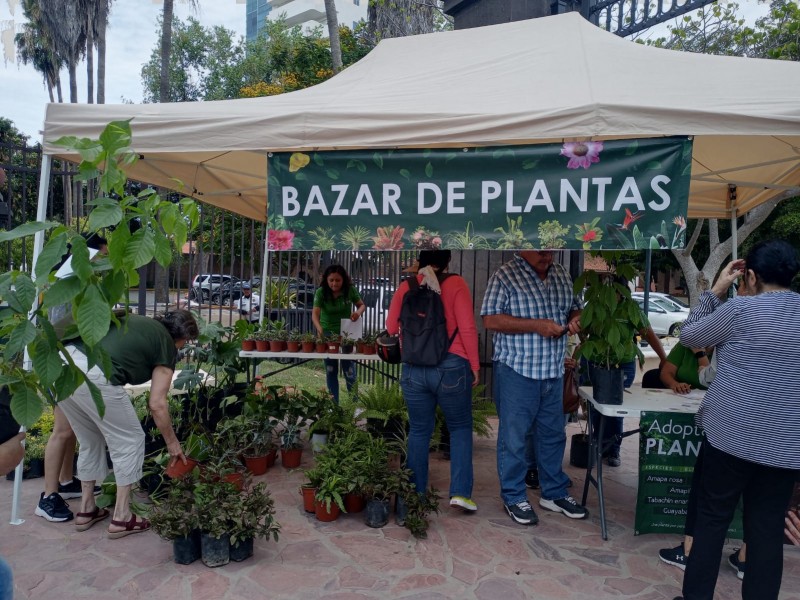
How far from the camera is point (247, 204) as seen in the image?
20.8ft

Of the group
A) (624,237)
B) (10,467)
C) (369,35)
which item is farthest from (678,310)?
(10,467)

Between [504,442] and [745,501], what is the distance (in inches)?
58.2

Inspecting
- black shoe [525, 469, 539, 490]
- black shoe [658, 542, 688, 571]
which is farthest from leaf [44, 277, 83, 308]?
black shoe [525, 469, 539, 490]

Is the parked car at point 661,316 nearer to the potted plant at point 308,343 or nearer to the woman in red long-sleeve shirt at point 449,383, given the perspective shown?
the potted plant at point 308,343

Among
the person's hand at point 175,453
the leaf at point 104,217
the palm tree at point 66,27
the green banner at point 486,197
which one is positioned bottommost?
the person's hand at point 175,453

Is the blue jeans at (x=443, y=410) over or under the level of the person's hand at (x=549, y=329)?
under

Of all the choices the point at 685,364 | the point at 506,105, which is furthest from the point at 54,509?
the point at 685,364

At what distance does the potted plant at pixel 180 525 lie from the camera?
126 inches

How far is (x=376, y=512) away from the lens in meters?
3.78

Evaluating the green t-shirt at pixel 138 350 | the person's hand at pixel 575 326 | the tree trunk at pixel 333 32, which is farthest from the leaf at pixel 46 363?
the tree trunk at pixel 333 32

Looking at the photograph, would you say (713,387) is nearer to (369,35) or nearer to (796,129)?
(796,129)

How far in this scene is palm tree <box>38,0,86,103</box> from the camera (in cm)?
2347

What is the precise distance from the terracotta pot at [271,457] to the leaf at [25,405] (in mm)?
3360

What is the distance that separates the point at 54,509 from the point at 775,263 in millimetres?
4291
